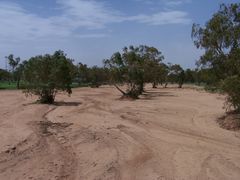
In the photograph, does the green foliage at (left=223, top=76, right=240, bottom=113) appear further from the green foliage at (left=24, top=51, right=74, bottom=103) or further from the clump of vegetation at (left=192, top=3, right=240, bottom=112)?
the green foliage at (left=24, top=51, right=74, bottom=103)

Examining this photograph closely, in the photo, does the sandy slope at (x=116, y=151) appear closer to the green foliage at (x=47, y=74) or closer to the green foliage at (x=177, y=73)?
the green foliage at (x=47, y=74)

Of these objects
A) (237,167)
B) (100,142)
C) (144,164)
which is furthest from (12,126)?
(237,167)

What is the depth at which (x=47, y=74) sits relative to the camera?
3388 cm

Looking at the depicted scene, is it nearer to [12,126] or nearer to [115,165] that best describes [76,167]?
[115,165]

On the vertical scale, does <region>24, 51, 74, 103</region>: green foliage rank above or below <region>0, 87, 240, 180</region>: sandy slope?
above

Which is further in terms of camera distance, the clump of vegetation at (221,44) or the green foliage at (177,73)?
the green foliage at (177,73)

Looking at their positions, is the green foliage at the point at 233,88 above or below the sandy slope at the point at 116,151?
above

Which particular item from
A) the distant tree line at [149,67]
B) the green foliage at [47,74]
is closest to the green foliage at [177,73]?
the distant tree line at [149,67]

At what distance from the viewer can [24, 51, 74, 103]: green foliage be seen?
33.6m

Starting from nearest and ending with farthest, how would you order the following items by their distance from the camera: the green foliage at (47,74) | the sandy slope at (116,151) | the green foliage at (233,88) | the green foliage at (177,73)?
the sandy slope at (116,151) → the green foliage at (233,88) → the green foliage at (47,74) → the green foliage at (177,73)

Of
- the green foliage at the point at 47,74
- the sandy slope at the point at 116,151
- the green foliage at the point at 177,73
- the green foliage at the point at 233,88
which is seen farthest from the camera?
the green foliage at the point at 177,73

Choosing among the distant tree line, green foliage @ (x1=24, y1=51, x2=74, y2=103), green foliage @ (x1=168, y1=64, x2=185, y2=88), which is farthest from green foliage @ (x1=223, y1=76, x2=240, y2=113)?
green foliage @ (x1=168, y1=64, x2=185, y2=88)

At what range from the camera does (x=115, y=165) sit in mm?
10828

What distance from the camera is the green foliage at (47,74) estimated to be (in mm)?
33625
